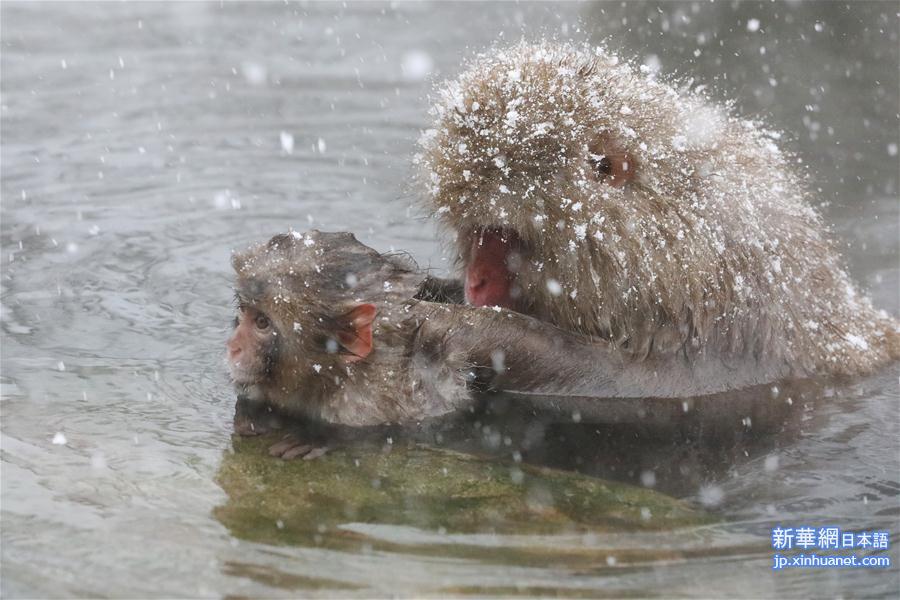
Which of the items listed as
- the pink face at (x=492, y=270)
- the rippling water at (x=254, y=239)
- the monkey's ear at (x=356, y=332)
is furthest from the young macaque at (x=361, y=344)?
the rippling water at (x=254, y=239)

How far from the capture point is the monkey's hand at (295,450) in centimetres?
388

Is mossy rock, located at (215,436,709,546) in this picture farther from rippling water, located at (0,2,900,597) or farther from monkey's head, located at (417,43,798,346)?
monkey's head, located at (417,43,798,346)

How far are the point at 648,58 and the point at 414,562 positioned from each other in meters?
6.61

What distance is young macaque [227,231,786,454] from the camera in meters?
4.07

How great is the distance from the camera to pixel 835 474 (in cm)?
401

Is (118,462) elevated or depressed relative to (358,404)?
depressed

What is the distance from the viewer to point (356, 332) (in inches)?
160

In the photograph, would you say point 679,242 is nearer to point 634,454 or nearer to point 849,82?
point 634,454

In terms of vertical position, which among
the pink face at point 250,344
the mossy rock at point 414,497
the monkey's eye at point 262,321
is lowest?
the mossy rock at point 414,497

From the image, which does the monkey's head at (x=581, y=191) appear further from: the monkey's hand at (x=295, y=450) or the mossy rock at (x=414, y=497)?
the monkey's hand at (x=295, y=450)

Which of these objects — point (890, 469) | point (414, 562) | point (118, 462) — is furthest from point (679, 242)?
point (118, 462)

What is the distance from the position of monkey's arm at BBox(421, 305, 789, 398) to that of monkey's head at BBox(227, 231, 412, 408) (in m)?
0.29

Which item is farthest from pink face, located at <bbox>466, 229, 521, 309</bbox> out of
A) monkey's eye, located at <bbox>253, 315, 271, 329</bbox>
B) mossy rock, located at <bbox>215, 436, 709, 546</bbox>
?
monkey's eye, located at <bbox>253, 315, 271, 329</bbox>

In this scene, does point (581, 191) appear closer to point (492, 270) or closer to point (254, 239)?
point (492, 270)
